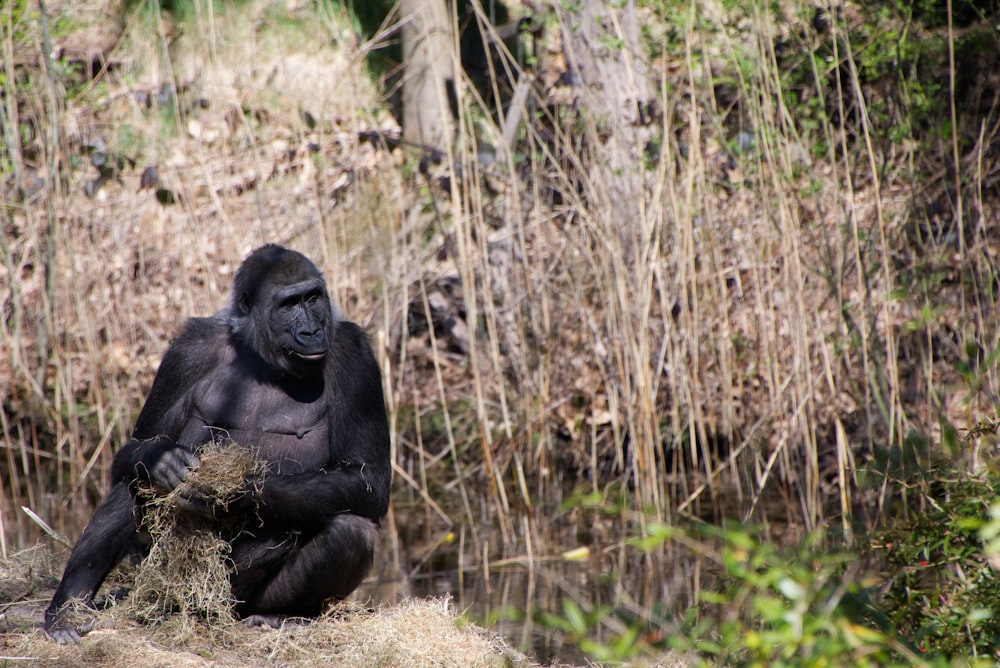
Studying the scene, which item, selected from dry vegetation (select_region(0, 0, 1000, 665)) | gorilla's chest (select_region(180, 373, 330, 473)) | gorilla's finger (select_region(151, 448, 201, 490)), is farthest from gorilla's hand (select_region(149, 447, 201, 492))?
dry vegetation (select_region(0, 0, 1000, 665))

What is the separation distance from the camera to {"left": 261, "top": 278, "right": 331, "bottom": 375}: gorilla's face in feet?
12.8

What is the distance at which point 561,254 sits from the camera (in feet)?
21.7

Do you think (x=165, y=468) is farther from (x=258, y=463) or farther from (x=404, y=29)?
(x=404, y=29)

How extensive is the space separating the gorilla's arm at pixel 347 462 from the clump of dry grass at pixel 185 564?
0.16 m

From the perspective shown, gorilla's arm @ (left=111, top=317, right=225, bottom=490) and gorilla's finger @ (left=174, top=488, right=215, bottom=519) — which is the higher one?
gorilla's arm @ (left=111, top=317, right=225, bottom=490)

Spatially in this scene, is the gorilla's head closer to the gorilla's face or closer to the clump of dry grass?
the gorilla's face

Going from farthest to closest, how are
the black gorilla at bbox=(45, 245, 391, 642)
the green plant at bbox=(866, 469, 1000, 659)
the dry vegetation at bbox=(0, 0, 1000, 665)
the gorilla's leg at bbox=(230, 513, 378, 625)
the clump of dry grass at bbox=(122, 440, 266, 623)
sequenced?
the dry vegetation at bbox=(0, 0, 1000, 665) → the gorilla's leg at bbox=(230, 513, 378, 625) → the black gorilla at bbox=(45, 245, 391, 642) → the clump of dry grass at bbox=(122, 440, 266, 623) → the green plant at bbox=(866, 469, 1000, 659)

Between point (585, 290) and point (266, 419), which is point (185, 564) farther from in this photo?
point (585, 290)

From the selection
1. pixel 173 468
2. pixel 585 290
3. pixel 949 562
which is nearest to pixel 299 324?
pixel 173 468

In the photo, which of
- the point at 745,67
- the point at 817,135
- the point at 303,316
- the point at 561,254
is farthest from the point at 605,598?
the point at 817,135

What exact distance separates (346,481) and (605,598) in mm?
2301

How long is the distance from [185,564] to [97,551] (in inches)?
13.2

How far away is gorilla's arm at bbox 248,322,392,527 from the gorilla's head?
13 cm

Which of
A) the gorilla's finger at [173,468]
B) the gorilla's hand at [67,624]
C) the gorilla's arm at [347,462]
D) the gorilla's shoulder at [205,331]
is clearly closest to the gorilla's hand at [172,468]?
the gorilla's finger at [173,468]
